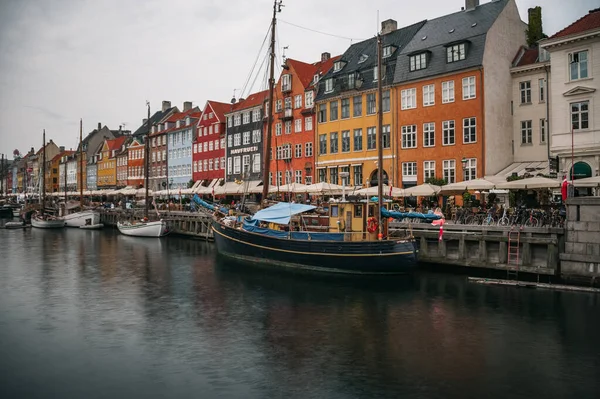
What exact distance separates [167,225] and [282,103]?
781 inches

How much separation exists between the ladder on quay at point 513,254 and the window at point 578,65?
50.6 feet

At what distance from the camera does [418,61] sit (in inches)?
1759

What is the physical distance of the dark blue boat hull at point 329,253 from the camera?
24781 mm

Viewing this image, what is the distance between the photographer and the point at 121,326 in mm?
17781

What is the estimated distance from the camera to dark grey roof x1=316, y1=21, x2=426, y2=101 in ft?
157

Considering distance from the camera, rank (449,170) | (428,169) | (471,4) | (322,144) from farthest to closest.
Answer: (322,144) < (471,4) < (428,169) < (449,170)

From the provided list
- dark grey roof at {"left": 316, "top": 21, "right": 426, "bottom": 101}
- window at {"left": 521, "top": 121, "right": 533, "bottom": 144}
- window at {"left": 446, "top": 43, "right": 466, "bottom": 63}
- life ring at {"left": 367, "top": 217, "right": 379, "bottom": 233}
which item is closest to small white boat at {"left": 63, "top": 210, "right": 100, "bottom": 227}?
dark grey roof at {"left": 316, "top": 21, "right": 426, "bottom": 101}

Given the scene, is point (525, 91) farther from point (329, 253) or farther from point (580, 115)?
point (329, 253)

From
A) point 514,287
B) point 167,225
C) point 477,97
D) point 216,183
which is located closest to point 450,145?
point 477,97

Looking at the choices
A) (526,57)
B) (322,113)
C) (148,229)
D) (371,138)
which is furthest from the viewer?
(322,113)

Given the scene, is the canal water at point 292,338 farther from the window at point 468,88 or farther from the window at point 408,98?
the window at point 408,98

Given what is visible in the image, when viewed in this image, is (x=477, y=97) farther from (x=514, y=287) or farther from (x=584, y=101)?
(x=514, y=287)

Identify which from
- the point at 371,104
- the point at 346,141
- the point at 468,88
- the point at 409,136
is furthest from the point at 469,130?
the point at 346,141

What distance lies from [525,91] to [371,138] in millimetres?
13806
